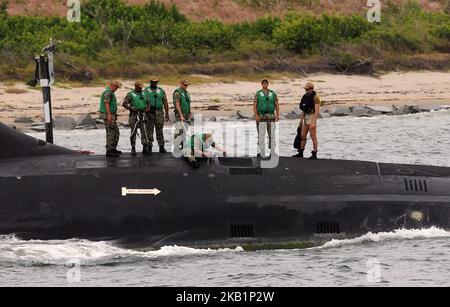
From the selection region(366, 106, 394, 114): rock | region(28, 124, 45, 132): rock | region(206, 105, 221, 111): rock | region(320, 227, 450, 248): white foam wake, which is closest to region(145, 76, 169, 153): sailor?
region(320, 227, 450, 248): white foam wake

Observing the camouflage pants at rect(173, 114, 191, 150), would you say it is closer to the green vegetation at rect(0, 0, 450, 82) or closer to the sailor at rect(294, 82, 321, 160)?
the sailor at rect(294, 82, 321, 160)

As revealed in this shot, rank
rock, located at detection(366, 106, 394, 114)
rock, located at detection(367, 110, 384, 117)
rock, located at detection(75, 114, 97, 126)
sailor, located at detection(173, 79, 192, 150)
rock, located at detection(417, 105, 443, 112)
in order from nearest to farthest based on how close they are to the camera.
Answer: sailor, located at detection(173, 79, 192, 150), rock, located at detection(75, 114, 97, 126), rock, located at detection(367, 110, 384, 117), rock, located at detection(366, 106, 394, 114), rock, located at detection(417, 105, 443, 112)

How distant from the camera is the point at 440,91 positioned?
66.9m

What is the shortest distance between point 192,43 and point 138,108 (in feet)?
139

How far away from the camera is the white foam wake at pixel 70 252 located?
25.2 metres

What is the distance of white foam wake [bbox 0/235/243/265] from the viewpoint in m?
25.2

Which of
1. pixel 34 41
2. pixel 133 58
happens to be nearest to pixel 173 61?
pixel 133 58

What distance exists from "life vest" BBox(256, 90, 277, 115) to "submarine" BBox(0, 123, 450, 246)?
2232 mm

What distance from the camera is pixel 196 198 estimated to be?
84.5 feet

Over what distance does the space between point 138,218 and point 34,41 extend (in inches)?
1727

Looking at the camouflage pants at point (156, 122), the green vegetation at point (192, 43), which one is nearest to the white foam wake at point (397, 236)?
the camouflage pants at point (156, 122)

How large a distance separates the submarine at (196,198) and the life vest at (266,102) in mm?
2232

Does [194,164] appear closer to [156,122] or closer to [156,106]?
[156,106]

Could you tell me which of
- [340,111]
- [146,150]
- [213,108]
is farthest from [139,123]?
[340,111]
